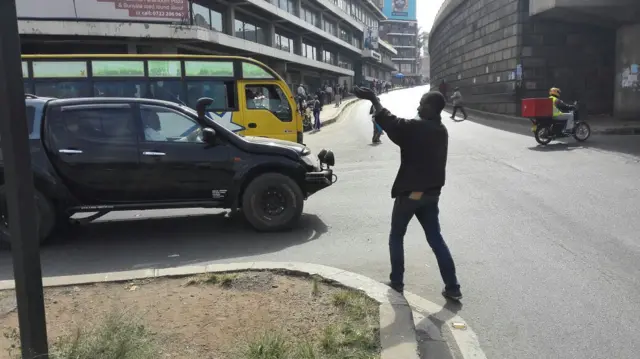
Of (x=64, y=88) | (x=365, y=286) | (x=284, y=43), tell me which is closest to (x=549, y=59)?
(x=64, y=88)

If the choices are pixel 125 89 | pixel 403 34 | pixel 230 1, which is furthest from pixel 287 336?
pixel 403 34

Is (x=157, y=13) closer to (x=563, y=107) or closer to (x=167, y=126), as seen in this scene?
(x=563, y=107)

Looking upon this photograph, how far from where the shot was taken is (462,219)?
7.35 metres

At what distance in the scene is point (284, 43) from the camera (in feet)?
146

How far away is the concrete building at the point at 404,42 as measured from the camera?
395 feet

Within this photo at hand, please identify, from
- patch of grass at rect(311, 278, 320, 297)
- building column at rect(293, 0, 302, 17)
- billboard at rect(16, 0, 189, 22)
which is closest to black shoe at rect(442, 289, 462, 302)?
patch of grass at rect(311, 278, 320, 297)

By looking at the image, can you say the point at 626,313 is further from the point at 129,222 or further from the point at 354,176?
the point at 354,176

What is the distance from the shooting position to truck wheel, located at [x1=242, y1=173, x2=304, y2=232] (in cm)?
685

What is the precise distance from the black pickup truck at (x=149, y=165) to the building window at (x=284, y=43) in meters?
36.1

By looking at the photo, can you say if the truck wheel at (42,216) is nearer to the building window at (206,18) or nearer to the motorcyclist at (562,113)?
the motorcyclist at (562,113)

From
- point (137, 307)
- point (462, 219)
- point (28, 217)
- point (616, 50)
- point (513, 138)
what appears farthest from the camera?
point (616, 50)

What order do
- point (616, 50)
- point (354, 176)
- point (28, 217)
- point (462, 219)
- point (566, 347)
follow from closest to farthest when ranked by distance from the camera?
point (28, 217) < point (566, 347) < point (462, 219) < point (354, 176) < point (616, 50)

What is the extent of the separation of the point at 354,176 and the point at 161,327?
26.2ft

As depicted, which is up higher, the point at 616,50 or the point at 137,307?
the point at 616,50
